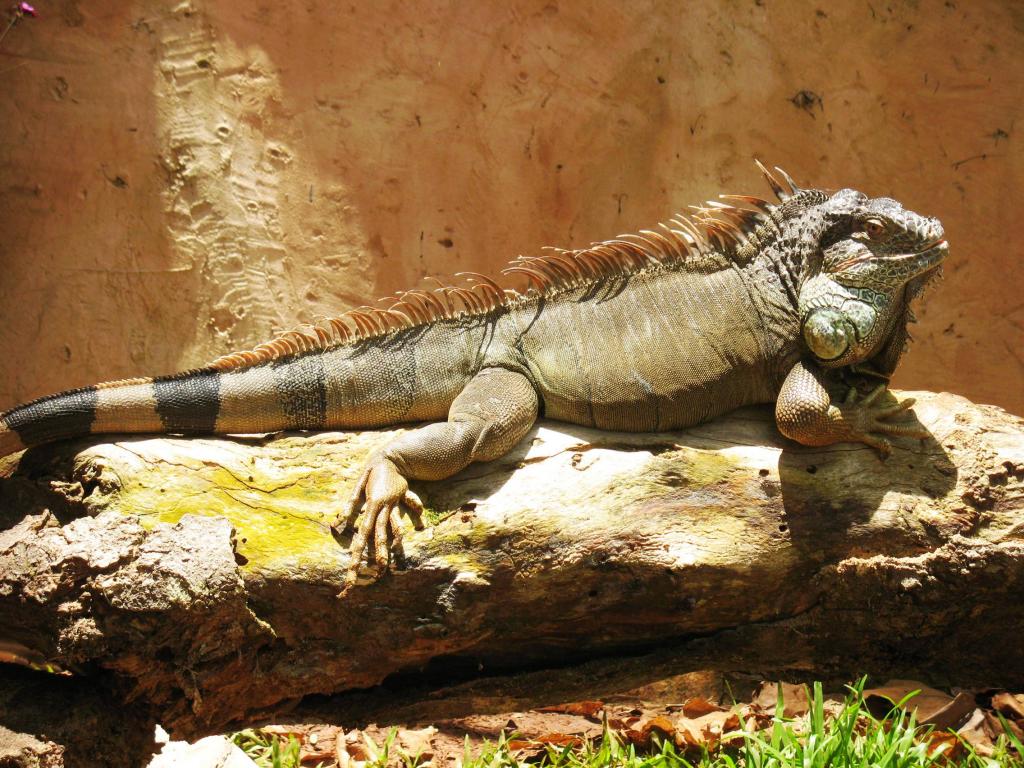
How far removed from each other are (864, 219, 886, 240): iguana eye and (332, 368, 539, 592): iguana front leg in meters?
1.48

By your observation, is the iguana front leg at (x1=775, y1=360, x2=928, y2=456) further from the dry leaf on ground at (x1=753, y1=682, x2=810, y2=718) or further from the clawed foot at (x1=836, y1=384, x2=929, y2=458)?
the dry leaf on ground at (x1=753, y1=682, x2=810, y2=718)

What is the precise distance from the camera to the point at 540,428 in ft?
12.0

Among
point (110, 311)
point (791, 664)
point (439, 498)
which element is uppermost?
point (110, 311)

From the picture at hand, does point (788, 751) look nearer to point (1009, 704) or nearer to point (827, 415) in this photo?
point (1009, 704)

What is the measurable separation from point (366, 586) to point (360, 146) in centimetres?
332

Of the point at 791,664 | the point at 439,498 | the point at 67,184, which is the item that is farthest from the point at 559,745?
the point at 67,184

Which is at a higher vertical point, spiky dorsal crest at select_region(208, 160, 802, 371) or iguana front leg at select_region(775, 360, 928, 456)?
spiky dorsal crest at select_region(208, 160, 802, 371)

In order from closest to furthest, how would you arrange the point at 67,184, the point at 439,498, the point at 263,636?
the point at 263,636, the point at 439,498, the point at 67,184

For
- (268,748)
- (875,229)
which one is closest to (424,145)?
(875,229)

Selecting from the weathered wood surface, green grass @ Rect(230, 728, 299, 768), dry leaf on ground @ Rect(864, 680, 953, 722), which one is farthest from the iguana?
green grass @ Rect(230, 728, 299, 768)

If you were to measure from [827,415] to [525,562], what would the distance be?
4.20 ft

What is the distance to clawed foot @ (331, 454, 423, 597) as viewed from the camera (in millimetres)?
3025

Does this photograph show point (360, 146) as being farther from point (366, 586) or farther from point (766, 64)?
point (366, 586)

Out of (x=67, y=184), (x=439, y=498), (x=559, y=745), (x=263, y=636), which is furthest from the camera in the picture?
(x=67, y=184)
